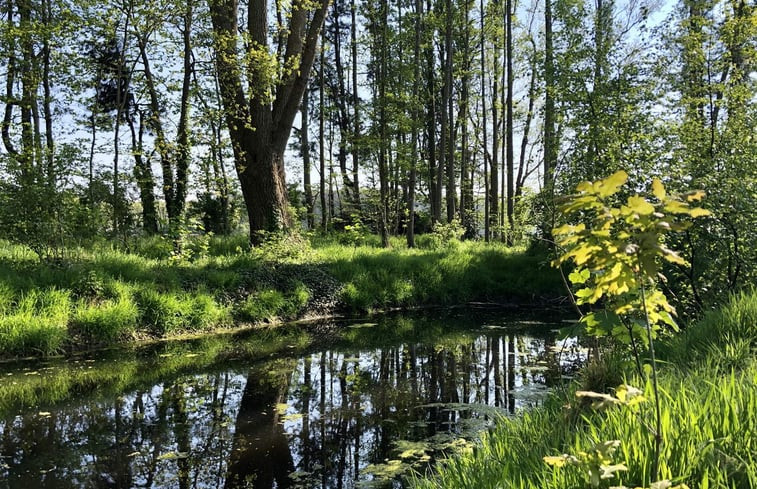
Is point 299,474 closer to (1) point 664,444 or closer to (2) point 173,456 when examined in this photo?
(2) point 173,456

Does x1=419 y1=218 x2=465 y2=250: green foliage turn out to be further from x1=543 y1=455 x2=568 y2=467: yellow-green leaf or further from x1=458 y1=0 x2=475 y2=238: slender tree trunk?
x1=543 y1=455 x2=568 y2=467: yellow-green leaf

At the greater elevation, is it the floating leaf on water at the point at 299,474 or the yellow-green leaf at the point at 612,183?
the yellow-green leaf at the point at 612,183

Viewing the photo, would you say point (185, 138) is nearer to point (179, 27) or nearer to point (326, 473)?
point (179, 27)

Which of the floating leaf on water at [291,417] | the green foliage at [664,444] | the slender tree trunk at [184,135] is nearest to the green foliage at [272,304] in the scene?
the slender tree trunk at [184,135]

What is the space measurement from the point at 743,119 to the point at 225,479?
265 inches

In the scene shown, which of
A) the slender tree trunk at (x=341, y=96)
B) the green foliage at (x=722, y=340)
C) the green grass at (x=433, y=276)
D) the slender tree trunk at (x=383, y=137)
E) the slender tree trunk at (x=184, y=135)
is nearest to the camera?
the green foliage at (x=722, y=340)

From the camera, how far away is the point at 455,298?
12469 mm

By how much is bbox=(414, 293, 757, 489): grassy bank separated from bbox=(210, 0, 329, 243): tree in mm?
8535

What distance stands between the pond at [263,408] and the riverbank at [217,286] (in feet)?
1.78

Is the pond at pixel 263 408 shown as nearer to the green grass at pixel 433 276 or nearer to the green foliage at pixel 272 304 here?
A: the green foliage at pixel 272 304

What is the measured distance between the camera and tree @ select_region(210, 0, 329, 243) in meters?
10.6

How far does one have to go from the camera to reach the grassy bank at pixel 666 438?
1892 millimetres

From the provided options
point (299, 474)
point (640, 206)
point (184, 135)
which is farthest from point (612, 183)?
point (184, 135)

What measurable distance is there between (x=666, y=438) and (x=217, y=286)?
840 centimetres
